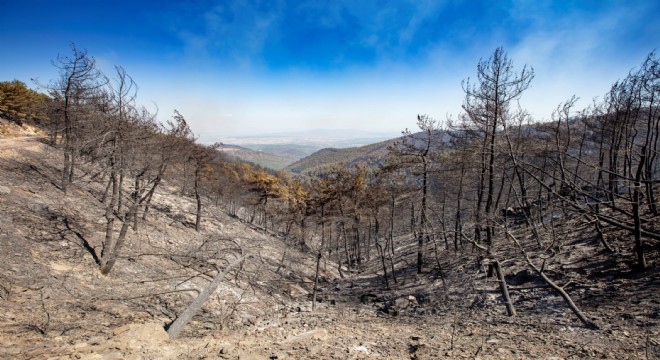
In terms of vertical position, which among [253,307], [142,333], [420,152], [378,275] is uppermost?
[420,152]

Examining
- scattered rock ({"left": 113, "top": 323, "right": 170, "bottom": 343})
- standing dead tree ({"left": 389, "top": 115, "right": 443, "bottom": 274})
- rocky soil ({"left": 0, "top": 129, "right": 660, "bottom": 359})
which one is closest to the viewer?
scattered rock ({"left": 113, "top": 323, "right": 170, "bottom": 343})

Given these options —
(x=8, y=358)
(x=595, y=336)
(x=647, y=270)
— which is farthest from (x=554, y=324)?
(x=8, y=358)

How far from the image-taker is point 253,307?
1329 cm

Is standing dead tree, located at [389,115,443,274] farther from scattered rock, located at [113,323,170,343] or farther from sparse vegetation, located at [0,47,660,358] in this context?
scattered rock, located at [113,323,170,343]

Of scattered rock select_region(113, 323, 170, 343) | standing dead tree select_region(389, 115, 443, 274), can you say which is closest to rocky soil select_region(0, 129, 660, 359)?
scattered rock select_region(113, 323, 170, 343)

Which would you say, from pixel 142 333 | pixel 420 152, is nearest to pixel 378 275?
pixel 420 152

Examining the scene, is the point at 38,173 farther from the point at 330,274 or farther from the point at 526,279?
the point at 526,279

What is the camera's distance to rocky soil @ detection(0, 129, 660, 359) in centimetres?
604

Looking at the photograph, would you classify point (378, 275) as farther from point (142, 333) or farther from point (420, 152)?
point (142, 333)

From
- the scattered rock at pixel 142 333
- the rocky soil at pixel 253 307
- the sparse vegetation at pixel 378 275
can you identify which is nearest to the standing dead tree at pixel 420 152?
the sparse vegetation at pixel 378 275

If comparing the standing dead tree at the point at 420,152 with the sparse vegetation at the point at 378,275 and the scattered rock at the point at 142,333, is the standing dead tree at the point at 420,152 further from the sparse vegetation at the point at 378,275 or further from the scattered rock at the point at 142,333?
the scattered rock at the point at 142,333

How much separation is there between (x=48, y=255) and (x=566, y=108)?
77.2 ft

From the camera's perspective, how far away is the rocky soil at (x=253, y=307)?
604 centimetres

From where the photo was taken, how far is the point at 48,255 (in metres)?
10.7
